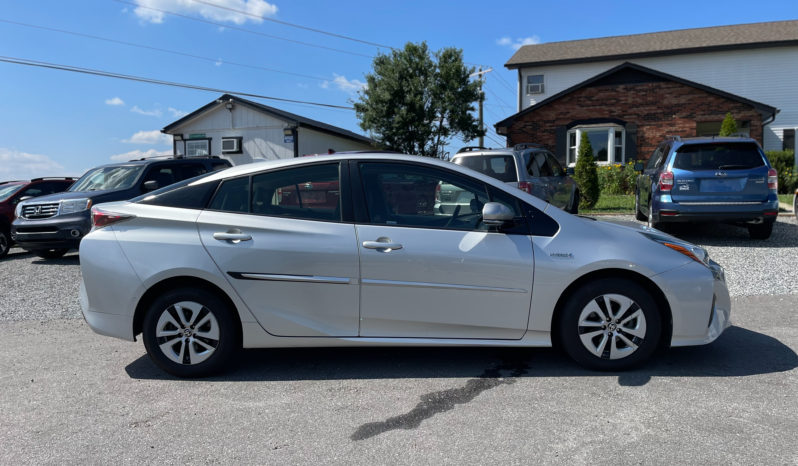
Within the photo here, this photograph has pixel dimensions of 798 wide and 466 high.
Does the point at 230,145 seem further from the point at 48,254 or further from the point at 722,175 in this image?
the point at 722,175

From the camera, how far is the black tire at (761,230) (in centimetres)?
1017

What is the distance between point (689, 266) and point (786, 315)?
2.53 meters

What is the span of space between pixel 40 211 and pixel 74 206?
73 cm

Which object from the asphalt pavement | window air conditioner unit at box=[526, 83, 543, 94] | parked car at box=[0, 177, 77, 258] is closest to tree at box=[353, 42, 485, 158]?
window air conditioner unit at box=[526, 83, 543, 94]

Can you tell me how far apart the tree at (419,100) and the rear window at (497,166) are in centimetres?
1860

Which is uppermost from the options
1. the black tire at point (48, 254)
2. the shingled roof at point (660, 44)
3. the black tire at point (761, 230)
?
the shingled roof at point (660, 44)

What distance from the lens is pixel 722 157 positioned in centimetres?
980

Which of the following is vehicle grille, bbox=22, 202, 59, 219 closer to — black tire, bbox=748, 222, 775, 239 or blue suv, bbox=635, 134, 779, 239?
blue suv, bbox=635, 134, 779, 239

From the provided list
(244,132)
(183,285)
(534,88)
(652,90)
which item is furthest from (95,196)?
(534,88)

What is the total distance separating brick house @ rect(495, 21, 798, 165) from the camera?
22297 millimetres

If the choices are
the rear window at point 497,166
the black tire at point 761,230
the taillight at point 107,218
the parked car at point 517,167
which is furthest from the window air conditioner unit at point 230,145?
the taillight at point 107,218

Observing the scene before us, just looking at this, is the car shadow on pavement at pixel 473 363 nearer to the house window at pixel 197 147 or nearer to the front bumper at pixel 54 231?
the front bumper at pixel 54 231

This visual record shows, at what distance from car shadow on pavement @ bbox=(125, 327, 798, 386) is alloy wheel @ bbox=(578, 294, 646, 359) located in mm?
184

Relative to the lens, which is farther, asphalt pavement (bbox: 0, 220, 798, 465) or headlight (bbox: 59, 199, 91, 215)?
headlight (bbox: 59, 199, 91, 215)
